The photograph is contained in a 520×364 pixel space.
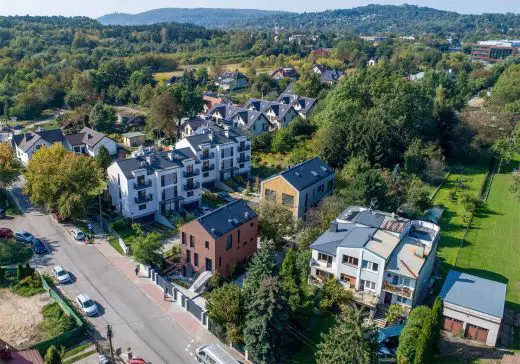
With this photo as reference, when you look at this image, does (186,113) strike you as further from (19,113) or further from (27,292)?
(27,292)

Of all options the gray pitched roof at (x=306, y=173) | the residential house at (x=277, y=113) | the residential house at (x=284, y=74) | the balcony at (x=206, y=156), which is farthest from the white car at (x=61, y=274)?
the residential house at (x=284, y=74)

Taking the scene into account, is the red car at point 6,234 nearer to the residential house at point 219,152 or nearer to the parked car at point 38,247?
the parked car at point 38,247

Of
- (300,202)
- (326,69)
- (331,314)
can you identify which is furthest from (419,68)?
(331,314)

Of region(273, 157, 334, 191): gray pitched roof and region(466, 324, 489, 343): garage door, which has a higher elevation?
region(273, 157, 334, 191): gray pitched roof

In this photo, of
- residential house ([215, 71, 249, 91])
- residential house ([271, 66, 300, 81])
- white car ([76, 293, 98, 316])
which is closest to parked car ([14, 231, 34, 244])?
white car ([76, 293, 98, 316])

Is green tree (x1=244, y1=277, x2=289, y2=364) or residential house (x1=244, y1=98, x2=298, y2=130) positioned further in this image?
residential house (x1=244, y1=98, x2=298, y2=130)

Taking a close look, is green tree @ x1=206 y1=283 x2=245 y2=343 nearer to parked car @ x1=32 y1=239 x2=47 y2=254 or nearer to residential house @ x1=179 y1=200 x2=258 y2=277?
residential house @ x1=179 y1=200 x2=258 y2=277
